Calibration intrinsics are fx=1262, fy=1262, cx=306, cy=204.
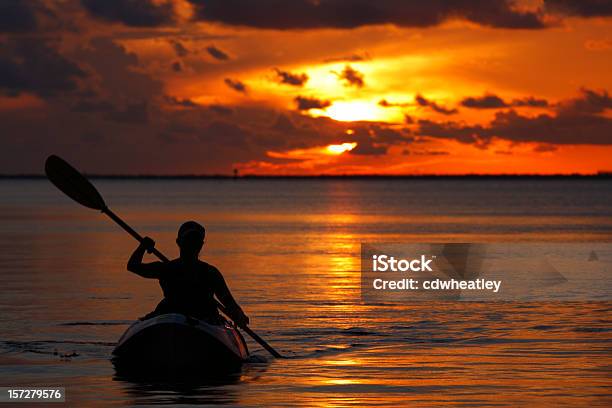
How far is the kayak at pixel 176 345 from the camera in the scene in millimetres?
17922

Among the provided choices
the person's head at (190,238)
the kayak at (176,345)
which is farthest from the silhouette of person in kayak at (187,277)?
the kayak at (176,345)

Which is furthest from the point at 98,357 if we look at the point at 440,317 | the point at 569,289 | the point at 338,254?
the point at 338,254

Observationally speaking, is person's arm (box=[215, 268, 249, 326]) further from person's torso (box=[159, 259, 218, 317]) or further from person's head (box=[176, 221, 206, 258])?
person's head (box=[176, 221, 206, 258])

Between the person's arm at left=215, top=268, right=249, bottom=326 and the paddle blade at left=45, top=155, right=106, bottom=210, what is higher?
the paddle blade at left=45, top=155, right=106, bottom=210

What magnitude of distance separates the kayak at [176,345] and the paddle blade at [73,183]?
12.4ft

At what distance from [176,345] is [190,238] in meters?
1.56

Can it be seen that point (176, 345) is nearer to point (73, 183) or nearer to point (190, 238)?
point (190, 238)

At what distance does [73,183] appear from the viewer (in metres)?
21.7

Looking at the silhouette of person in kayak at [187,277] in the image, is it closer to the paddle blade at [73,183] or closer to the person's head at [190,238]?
the person's head at [190,238]

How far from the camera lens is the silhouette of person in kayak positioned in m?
17.9

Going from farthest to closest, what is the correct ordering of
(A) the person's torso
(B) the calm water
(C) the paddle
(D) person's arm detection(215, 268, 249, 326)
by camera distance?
(C) the paddle, (D) person's arm detection(215, 268, 249, 326), (A) the person's torso, (B) the calm water

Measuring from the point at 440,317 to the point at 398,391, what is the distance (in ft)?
34.6

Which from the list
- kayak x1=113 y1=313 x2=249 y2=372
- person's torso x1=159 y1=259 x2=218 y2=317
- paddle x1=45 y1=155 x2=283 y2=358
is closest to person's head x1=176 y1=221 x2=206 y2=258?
person's torso x1=159 y1=259 x2=218 y2=317

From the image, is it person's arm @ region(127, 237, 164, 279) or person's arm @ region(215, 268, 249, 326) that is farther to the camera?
A: person's arm @ region(215, 268, 249, 326)
